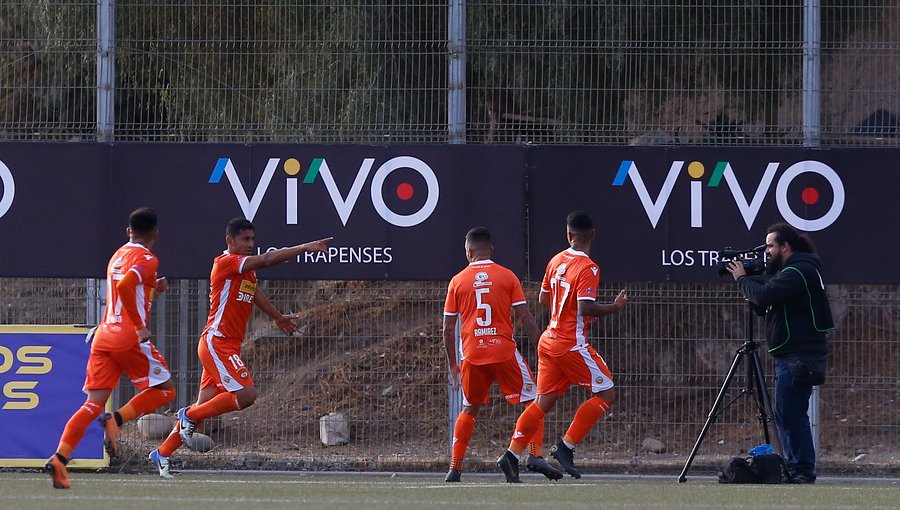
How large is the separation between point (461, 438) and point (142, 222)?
304 cm

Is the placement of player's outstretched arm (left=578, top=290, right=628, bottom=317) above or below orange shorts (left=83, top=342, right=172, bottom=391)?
above

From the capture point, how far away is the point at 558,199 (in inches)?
458

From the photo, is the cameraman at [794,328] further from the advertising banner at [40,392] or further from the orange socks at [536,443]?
the advertising banner at [40,392]

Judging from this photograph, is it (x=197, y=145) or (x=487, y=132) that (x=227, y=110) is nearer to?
(x=197, y=145)

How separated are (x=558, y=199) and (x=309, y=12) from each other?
320 cm

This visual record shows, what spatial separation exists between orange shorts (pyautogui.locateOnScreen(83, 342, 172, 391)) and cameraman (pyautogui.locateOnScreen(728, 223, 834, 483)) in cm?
459

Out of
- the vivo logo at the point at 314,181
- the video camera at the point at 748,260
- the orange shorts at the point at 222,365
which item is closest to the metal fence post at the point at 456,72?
the vivo logo at the point at 314,181

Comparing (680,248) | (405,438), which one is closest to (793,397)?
(680,248)

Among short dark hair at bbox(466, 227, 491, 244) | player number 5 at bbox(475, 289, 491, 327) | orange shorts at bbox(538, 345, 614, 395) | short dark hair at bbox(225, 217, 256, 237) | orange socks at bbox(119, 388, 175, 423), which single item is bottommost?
orange socks at bbox(119, 388, 175, 423)

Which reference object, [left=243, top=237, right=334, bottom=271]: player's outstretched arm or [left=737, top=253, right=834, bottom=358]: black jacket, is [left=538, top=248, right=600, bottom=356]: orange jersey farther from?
[left=243, top=237, right=334, bottom=271]: player's outstretched arm

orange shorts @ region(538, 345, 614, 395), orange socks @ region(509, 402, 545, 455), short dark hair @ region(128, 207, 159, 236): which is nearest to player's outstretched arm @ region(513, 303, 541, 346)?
orange shorts @ region(538, 345, 614, 395)

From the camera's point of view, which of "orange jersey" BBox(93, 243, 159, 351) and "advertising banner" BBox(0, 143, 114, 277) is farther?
"advertising banner" BBox(0, 143, 114, 277)

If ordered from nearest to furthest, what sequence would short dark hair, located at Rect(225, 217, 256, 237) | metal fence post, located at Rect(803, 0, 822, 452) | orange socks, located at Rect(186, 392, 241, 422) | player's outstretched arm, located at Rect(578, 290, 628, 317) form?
orange socks, located at Rect(186, 392, 241, 422) → player's outstretched arm, located at Rect(578, 290, 628, 317) → short dark hair, located at Rect(225, 217, 256, 237) → metal fence post, located at Rect(803, 0, 822, 452)

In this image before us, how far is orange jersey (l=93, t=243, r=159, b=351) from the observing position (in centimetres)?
931
